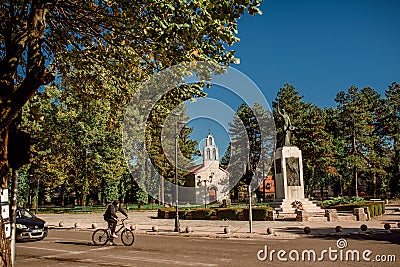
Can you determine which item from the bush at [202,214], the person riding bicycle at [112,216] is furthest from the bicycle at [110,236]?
the bush at [202,214]

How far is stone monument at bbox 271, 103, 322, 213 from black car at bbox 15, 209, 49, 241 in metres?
18.5

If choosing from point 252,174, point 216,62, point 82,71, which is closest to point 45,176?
point 252,174

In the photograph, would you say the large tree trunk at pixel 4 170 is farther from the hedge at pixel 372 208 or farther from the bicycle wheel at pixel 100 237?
the hedge at pixel 372 208

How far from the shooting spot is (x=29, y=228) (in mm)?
16438

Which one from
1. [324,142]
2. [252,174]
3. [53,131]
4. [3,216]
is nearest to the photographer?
[3,216]

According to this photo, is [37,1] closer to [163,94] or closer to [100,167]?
[163,94]

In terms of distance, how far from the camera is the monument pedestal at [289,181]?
30078mm

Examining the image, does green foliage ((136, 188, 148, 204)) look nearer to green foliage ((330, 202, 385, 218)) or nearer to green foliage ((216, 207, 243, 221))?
green foliage ((216, 207, 243, 221))

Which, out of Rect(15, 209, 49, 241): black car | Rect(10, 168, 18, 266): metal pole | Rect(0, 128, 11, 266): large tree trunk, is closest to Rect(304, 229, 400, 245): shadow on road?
Rect(15, 209, 49, 241): black car

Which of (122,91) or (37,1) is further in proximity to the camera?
(122,91)

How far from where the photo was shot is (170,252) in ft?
42.4

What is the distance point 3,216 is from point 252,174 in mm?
57009

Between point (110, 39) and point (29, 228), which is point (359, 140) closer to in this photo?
point (29, 228)

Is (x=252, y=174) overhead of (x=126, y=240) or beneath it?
overhead
